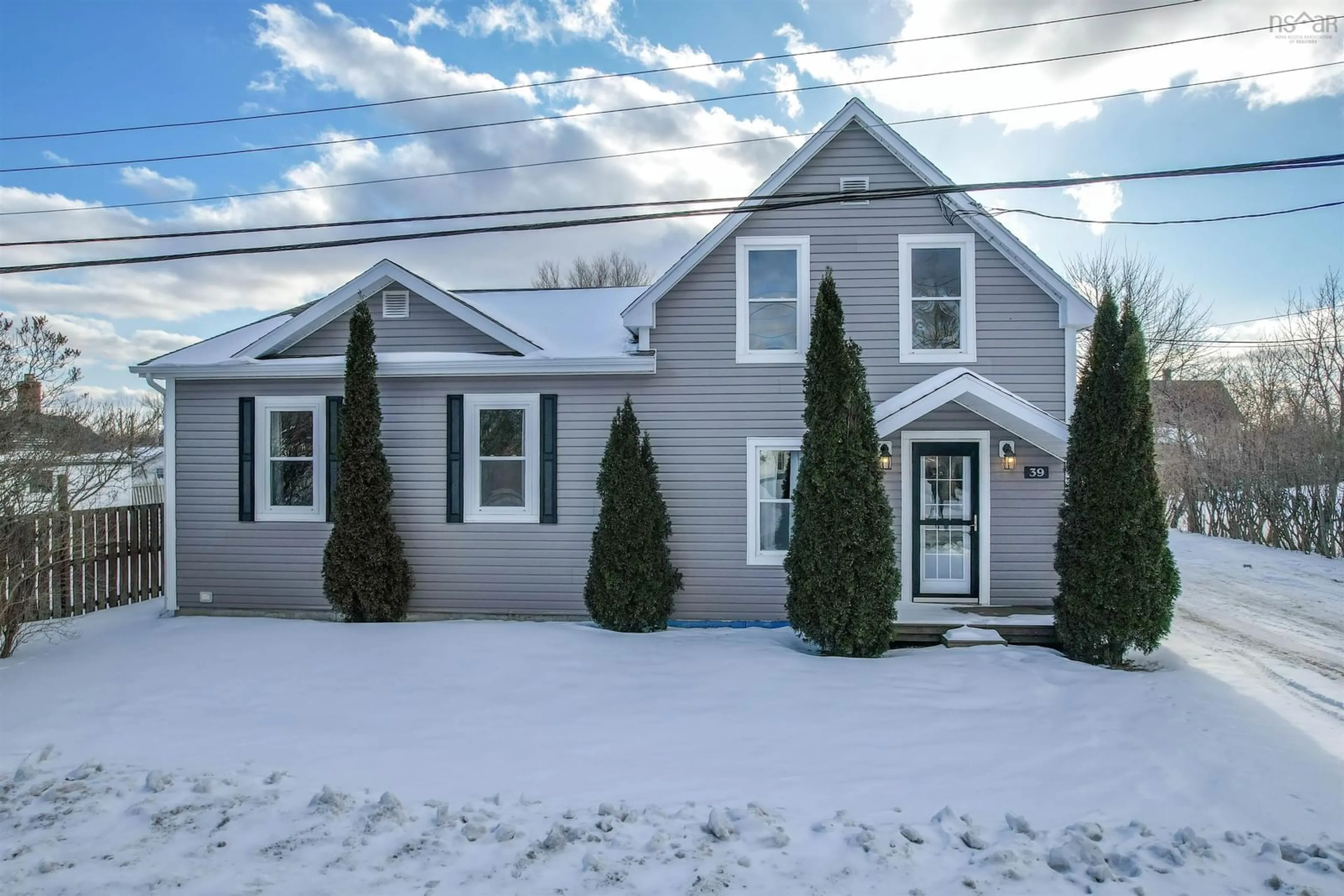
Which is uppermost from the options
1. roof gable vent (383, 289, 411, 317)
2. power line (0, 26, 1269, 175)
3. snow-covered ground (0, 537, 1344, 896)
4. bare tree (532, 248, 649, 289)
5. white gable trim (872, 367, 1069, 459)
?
bare tree (532, 248, 649, 289)

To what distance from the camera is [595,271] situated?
103 feet

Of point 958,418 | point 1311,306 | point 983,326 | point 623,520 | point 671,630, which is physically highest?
point 1311,306

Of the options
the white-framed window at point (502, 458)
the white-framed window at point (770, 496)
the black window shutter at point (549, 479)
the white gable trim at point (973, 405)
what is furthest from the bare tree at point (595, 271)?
the white gable trim at point (973, 405)

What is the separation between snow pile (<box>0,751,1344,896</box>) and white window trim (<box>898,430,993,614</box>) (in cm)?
497

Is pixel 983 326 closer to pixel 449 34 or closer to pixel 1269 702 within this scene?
pixel 1269 702

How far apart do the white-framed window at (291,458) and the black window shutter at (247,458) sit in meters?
0.06

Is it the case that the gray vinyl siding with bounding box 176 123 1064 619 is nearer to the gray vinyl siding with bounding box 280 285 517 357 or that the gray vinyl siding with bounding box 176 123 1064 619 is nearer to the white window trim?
the white window trim

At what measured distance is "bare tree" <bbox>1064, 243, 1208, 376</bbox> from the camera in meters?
23.0

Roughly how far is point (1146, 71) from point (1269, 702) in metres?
7.02

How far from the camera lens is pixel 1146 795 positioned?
4.25 meters

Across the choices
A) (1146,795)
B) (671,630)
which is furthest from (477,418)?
(1146,795)

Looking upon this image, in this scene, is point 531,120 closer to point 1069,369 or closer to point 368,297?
point 368,297

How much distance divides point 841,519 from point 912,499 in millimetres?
2160

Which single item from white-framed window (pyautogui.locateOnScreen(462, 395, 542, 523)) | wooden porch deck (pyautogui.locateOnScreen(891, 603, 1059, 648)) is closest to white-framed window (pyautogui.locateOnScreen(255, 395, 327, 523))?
white-framed window (pyautogui.locateOnScreen(462, 395, 542, 523))
